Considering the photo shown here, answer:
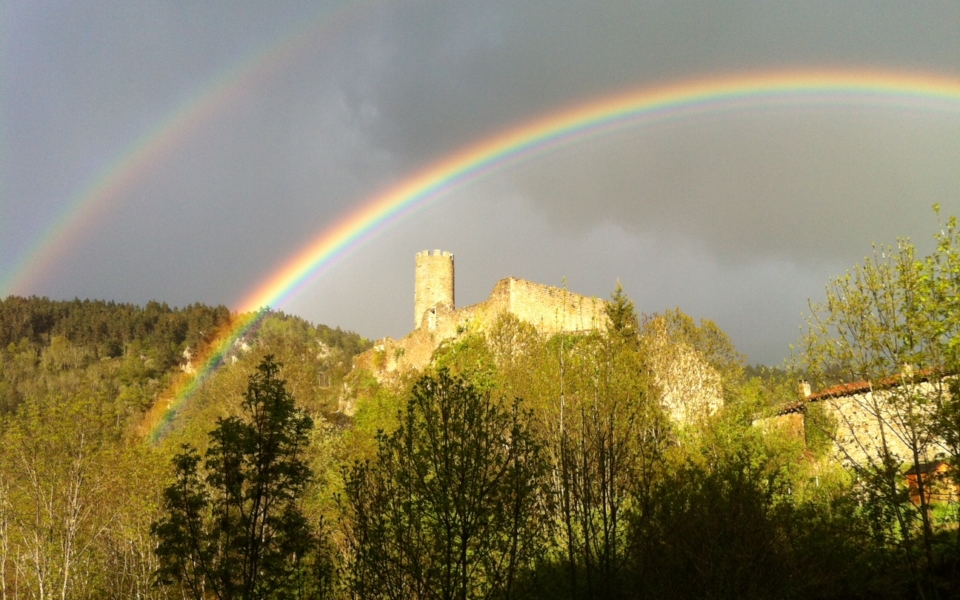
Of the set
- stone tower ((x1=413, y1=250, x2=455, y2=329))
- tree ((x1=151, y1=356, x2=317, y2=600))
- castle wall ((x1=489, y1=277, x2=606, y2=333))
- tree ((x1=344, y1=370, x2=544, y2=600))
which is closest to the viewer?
tree ((x1=344, y1=370, x2=544, y2=600))

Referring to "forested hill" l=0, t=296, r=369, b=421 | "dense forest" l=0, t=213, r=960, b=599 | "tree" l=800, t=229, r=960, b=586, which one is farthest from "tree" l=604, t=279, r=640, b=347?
"forested hill" l=0, t=296, r=369, b=421

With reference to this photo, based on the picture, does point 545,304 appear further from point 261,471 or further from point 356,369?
point 261,471

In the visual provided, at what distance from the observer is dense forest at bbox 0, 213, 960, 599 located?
34.3ft

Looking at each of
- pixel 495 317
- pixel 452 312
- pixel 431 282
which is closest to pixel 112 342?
pixel 431 282

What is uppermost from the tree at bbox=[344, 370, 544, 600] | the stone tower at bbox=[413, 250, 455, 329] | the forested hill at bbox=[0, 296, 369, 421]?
the forested hill at bbox=[0, 296, 369, 421]

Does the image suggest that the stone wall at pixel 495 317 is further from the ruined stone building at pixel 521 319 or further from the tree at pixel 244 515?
the tree at pixel 244 515

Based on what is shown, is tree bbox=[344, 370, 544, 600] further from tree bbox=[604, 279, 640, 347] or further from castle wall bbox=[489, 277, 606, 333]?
castle wall bbox=[489, 277, 606, 333]

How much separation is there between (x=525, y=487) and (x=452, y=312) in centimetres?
3704

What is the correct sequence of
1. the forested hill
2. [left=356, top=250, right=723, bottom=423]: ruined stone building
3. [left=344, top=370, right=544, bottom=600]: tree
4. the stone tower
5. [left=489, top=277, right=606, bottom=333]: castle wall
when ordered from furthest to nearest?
1. the forested hill
2. the stone tower
3. [left=489, top=277, right=606, bottom=333]: castle wall
4. [left=356, top=250, right=723, bottom=423]: ruined stone building
5. [left=344, top=370, right=544, bottom=600]: tree

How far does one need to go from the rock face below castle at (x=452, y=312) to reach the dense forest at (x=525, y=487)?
3.06 metres

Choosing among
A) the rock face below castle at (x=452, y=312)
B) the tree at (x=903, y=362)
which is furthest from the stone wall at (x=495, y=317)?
the tree at (x=903, y=362)

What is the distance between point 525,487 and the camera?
10.1 metres

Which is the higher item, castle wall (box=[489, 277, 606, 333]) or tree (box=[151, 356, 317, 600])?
castle wall (box=[489, 277, 606, 333])

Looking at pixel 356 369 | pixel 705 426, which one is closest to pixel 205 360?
pixel 356 369
